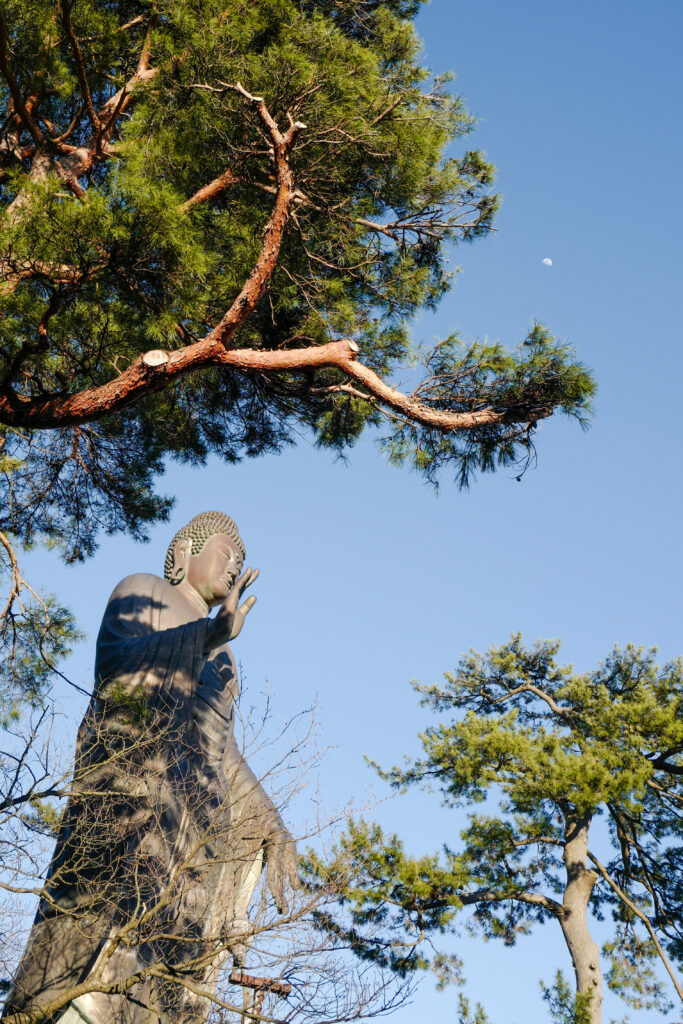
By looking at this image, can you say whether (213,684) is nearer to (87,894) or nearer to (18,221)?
(87,894)

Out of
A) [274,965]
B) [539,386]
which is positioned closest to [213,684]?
[274,965]

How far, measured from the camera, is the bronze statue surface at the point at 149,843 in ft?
14.0

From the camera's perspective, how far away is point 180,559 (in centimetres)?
662

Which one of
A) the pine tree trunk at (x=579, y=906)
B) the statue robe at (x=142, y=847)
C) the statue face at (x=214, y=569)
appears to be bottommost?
the statue robe at (x=142, y=847)

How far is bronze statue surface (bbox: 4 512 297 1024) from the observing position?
14.0 ft

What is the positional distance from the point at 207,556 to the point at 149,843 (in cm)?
220

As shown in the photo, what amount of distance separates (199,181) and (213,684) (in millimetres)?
3248

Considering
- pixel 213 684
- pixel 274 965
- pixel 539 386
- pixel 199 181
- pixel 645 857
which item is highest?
pixel 199 181

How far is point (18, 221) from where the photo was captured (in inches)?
181

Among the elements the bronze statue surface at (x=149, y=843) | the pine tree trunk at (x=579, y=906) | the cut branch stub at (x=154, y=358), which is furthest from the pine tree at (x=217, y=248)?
the pine tree trunk at (x=579, y=906)

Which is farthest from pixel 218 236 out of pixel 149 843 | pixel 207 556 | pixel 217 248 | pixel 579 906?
pixel 579 906

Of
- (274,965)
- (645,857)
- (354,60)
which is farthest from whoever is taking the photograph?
(645,857)

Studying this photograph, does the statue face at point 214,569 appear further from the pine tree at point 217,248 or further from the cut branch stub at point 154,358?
the cut branch stub at point 154,358

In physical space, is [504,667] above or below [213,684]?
above
